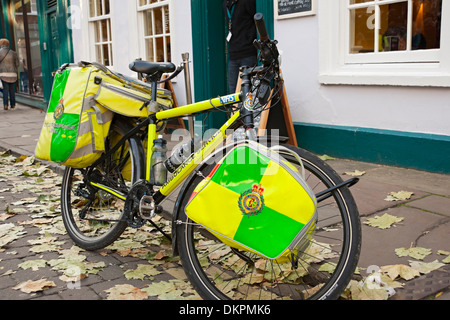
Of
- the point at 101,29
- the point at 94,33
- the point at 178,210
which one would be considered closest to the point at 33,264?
the point at 178,210

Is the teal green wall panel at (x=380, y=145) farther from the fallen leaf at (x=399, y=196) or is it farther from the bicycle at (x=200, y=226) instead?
the bicycle at (x=200, y=226)

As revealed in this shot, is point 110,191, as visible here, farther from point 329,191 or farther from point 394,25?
point 394,25

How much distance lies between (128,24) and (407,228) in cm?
748

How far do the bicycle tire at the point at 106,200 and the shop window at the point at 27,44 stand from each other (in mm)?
13081

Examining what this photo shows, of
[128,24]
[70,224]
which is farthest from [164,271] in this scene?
[128,24]

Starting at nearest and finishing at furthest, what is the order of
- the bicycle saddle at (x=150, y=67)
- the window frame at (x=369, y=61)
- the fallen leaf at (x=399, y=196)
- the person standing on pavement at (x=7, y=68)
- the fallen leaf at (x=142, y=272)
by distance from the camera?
the fallen leaf at (x=142, y=272)
the bicycle saddle at (x=150, y=67)
the fallen leaf at (x=399, y=196)
the window frame at (x=369, y=61)
the person standing on pavement at (x=7, y=68)

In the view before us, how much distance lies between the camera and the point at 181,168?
2.92 metres

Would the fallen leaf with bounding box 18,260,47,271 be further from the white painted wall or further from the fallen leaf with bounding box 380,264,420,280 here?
the white painted wall

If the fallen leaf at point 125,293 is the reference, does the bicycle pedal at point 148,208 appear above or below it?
above

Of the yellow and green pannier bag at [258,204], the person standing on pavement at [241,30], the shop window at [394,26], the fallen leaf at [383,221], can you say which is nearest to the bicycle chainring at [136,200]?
the yellow and green pannier bag at [258,204]

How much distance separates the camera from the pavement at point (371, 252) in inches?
109

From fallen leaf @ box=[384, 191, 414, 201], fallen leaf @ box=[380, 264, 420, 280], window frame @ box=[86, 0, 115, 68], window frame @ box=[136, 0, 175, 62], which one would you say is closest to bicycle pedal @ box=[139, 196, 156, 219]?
fallen leaf @ box=[380, 264, 420, 280]

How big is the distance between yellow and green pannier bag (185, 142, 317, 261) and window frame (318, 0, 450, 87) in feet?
9.86

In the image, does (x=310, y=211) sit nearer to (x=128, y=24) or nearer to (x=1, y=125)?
(x=128, y=24)
